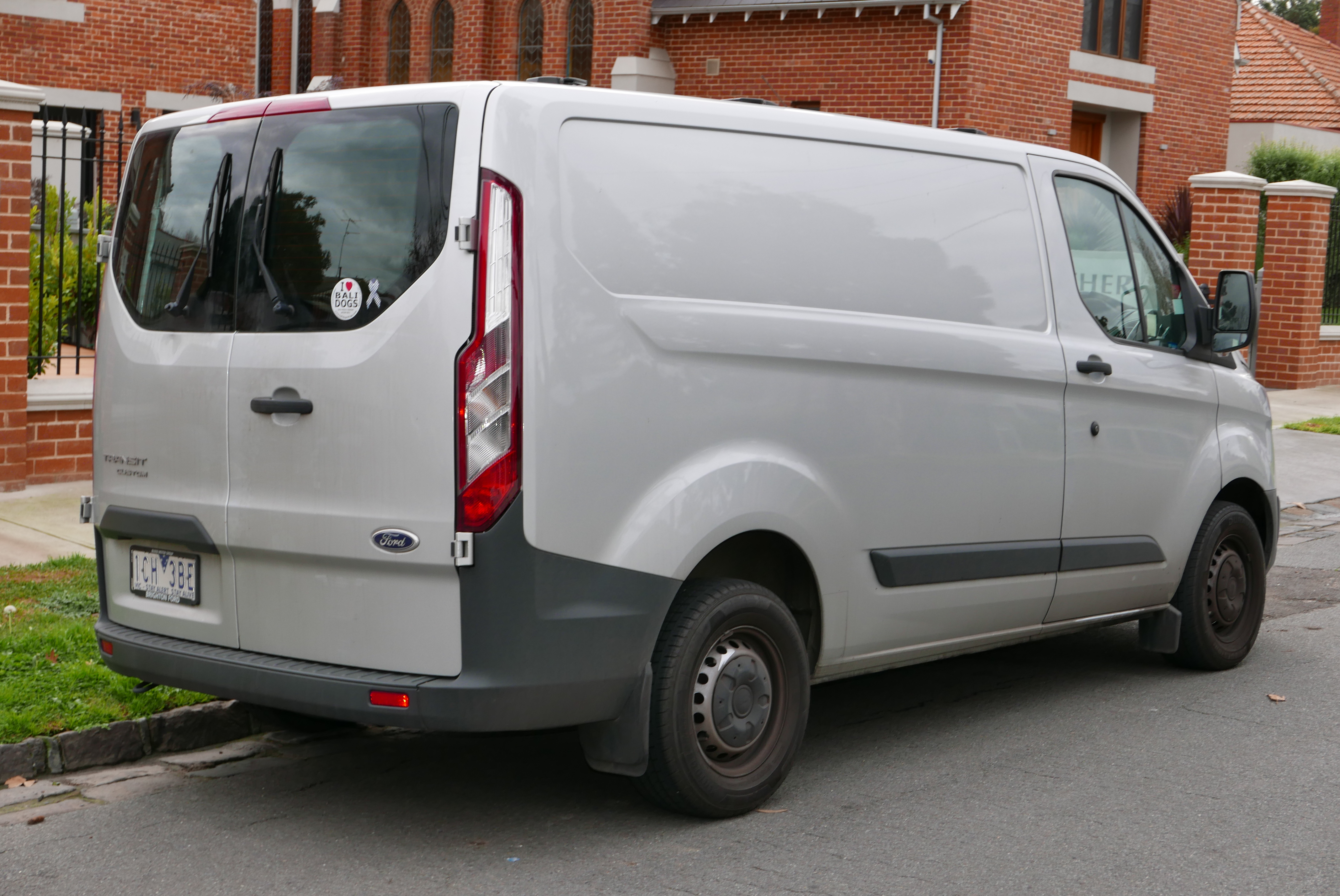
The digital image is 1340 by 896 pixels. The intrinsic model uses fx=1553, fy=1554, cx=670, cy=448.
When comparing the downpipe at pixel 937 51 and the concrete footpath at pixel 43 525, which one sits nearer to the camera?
the concrete footpath at pixel 43 525

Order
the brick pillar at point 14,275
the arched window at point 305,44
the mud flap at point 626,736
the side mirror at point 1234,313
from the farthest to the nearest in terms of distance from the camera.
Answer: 1. the arched window at point 305,44
2. the brick pillar at point 14,275
3. the side mirror at point 1234,313
4. the mud flap at point 626,736

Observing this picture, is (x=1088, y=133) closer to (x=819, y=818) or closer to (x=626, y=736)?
(x=819, y=818)

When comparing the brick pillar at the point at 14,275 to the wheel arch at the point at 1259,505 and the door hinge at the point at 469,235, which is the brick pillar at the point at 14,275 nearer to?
the door hinge at the point at 469,235

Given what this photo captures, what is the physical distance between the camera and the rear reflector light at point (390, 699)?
405 centimetres

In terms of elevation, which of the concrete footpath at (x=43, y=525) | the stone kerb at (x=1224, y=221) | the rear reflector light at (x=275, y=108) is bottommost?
the concrete footpath at (x=43, y=525)

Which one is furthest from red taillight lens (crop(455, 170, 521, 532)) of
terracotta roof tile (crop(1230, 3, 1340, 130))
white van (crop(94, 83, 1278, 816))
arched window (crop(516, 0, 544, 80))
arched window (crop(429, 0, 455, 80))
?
terracotta roof tile (crop(1230, 3, 1340, 130))

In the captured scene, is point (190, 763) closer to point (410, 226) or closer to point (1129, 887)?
point (410, 226)

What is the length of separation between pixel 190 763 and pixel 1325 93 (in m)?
31.0

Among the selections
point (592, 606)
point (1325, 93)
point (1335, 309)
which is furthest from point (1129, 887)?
point (1325, 93)

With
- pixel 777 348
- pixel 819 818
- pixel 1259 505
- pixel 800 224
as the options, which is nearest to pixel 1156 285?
→ pixel 1259 505

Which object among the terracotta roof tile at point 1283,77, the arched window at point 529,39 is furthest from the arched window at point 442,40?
the terracotta roof tile at point 1283,77

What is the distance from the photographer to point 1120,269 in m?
6.09

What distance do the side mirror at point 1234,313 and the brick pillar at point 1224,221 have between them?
11.8 metres

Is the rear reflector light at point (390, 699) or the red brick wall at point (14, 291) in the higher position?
the red brick wall at point (14, 291)
